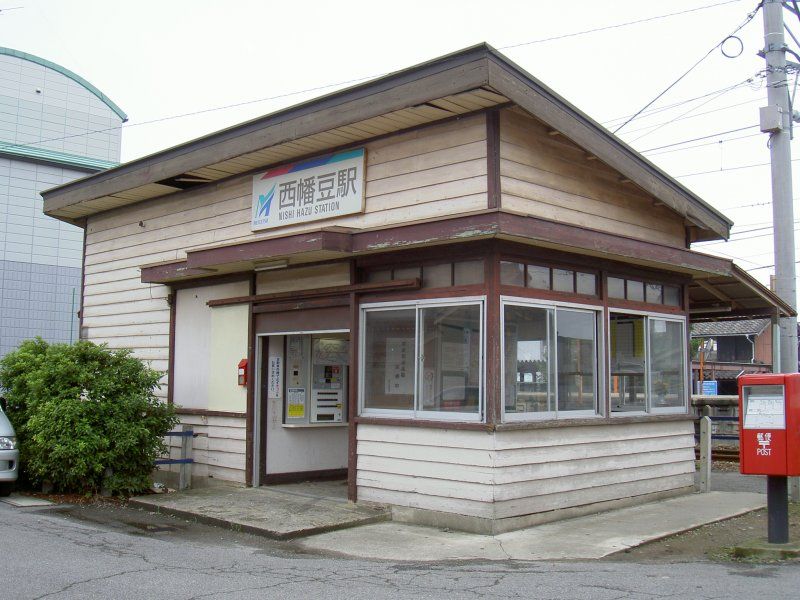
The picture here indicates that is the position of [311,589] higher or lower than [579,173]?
lower

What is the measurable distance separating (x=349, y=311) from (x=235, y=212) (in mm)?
2883

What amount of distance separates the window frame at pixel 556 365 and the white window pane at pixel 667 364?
4.02 feet

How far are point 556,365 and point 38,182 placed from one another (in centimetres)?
1832

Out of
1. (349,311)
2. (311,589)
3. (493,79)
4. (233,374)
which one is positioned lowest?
(311,589)

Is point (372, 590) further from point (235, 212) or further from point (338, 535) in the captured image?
point (235, 212)

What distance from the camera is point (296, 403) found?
1180 cm

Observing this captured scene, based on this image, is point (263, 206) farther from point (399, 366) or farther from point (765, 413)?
point (765, 413)

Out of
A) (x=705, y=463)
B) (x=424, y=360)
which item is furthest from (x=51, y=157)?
(x=705, y=463)

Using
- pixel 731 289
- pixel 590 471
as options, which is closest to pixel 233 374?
pixel 590 471

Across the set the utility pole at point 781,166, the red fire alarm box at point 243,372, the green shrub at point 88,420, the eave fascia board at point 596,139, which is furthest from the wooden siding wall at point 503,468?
the green shrub at point 88,420

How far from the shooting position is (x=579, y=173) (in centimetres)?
998

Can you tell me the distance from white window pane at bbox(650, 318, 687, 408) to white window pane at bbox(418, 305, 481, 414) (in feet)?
10.9

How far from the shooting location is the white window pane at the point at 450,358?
8969 millimetres

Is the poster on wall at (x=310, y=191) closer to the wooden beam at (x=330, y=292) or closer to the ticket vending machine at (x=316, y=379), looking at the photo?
the wooden beam at (x=330, y=292)
